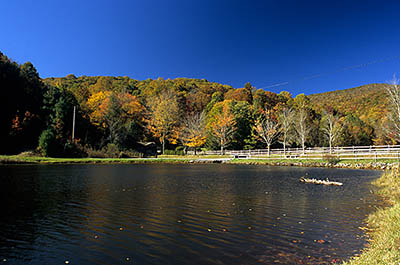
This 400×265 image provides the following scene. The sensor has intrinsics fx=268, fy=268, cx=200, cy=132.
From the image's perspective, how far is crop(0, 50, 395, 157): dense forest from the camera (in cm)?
4631

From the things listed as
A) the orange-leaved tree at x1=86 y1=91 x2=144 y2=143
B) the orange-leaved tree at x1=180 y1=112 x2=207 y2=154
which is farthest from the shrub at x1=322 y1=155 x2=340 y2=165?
the orange-leaved tree at x1=86 y1=91 x2=144 y2=143

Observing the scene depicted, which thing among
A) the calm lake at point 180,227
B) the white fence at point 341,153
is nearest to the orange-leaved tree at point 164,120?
the white fence at point 341,153

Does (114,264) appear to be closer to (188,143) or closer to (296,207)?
(296,207)

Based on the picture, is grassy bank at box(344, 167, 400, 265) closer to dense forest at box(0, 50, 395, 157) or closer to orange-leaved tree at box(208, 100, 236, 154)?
dense forest at box(0, 50, 395, 157)

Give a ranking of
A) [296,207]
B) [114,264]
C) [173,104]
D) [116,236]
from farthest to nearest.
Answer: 1. [173,104]
2. [296,207]
3. [116,236]
4. [114,264]

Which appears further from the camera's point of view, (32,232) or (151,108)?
(151,108)

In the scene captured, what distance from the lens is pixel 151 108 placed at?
219 feet

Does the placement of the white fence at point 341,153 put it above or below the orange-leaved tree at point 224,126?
below

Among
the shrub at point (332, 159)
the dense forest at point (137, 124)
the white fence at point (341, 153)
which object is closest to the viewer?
the white fence at point (341, 153)

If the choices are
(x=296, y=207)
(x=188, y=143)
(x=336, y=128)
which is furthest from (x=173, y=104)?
(x=296, y=207)

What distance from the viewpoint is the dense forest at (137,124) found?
46.3 meters

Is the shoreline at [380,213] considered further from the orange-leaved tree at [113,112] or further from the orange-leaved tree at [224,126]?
the orange-leaved tree at [224,126]

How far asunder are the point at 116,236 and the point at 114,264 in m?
1.85

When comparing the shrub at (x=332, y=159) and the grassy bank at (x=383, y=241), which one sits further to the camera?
the shrub at (x=332, y=159)
